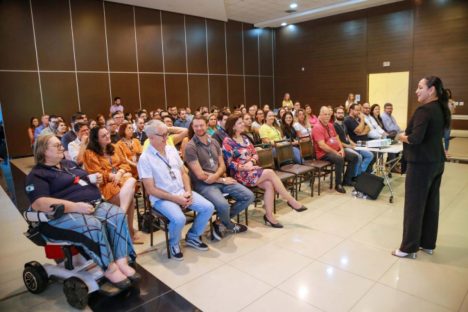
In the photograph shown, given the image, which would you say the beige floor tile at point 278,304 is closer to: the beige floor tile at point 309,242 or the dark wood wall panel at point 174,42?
the beige floor tile at point 309,242

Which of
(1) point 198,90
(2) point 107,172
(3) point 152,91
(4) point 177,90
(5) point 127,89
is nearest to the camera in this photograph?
(2) point 107,172

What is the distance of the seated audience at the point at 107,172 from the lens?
120 inches

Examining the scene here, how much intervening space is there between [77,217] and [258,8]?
10473 mm

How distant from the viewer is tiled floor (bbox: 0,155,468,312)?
2.25 meters

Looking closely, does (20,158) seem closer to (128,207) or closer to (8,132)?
(8,132)

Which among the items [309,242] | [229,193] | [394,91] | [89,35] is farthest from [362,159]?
[89,35]

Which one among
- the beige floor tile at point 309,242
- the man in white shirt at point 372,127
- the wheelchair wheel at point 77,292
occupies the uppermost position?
the man in white shirt at point 372,127

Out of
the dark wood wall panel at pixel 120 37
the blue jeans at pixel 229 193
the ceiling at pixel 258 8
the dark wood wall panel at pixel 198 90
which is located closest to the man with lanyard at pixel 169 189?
the blue jeans at pixel 229 193

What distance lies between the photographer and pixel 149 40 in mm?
10383

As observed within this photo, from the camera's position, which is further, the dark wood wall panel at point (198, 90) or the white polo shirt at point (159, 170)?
the dark wood wall panel at point (198, 90)

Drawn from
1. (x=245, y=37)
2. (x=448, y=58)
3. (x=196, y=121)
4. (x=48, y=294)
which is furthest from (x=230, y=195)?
(x=245, y=37)

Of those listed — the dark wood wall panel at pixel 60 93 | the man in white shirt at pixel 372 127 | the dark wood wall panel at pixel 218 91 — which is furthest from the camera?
the dark wood wall panel at pixel 218 91

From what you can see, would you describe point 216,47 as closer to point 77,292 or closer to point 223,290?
point 223,290

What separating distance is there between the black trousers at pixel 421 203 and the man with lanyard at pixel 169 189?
170 cm
